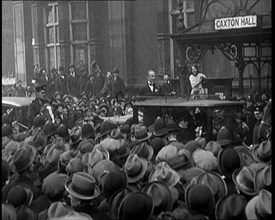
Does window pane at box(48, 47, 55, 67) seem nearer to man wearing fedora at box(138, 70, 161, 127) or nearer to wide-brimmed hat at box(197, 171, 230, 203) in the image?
man wearing fedora at box(138, 70, 161, 127)

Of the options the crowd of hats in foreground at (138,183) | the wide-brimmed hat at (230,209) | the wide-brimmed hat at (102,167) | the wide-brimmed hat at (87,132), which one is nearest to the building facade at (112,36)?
the wide-brimmed hat at (87,132)

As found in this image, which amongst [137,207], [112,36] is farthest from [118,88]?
[137,207]

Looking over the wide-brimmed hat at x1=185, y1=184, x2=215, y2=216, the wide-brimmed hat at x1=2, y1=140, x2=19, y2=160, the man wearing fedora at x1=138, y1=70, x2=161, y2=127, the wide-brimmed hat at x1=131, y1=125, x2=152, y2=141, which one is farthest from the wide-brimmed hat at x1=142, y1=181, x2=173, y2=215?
the man wearing fedora at x1=138, y1=70, x2=161, y2=127

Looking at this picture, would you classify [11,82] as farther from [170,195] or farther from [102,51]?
[170,195]

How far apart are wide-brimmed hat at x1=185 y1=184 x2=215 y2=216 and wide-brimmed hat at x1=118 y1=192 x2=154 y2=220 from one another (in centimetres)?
28

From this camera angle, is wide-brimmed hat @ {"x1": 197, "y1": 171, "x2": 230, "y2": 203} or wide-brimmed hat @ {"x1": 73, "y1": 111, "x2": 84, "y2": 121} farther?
wide-brimmed hat @ {"x1": 73, "y1": 111, "x2": 84, "y2": 121}

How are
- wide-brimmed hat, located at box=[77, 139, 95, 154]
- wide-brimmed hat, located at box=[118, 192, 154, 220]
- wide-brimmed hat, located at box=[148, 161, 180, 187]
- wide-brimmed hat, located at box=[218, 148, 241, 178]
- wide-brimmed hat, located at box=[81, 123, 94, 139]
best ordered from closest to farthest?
wide-brimmed hat, located at box=[118, 192, 154, 220]
wide-brimmed hat, located at box=[148, 161, 180, 187]
wide-brimmed hat, located at box=[218, 148, 241, 178]
wide-brimmed hat, located at box=[77, 139, 95, 154]
wide-brimmed hat, located at box=[81, 123, 94, 139]

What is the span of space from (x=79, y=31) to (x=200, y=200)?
11.6m

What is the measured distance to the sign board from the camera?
860cm

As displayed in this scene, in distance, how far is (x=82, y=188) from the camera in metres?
3.69

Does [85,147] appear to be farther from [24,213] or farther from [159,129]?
[24,213]

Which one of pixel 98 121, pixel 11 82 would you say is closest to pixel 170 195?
pixel 98 121

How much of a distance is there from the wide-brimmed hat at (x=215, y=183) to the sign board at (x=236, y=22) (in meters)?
5.07

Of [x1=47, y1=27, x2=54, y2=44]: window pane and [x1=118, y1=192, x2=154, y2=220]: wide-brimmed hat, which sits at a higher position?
[x1=47, y1=27, x2=54, y2=44]: window pane
